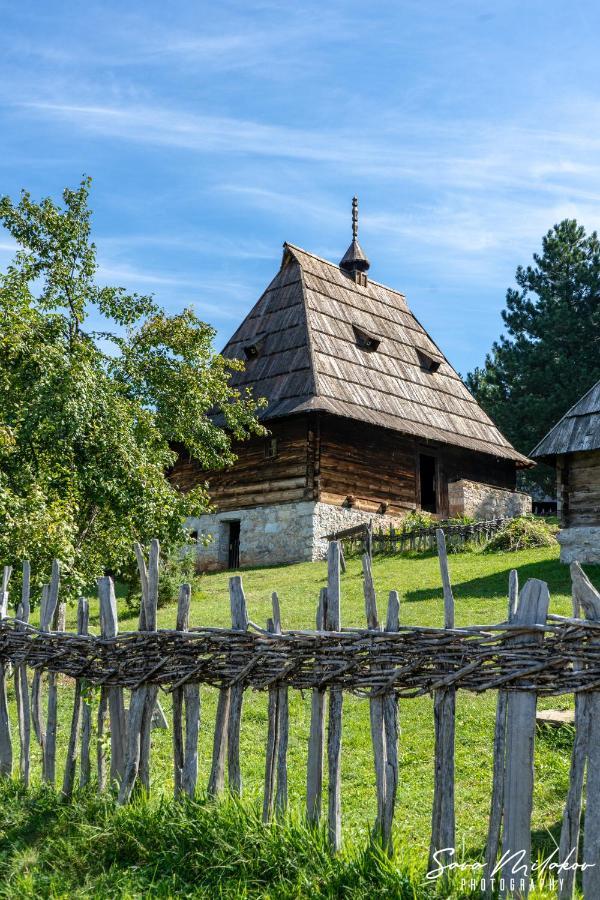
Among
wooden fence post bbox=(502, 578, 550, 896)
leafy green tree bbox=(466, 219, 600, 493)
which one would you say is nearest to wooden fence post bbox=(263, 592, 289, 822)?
wooden fence post bbox=(502, 578, 550, 896)

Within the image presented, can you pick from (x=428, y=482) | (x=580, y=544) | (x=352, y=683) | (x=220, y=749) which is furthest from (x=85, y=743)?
(x=428, y=482)

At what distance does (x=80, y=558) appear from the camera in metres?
11.5

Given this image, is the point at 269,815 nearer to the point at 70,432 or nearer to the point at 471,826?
the point at 471,826

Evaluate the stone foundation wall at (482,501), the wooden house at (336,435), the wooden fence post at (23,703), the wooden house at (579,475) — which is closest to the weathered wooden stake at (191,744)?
the wooden fence post at (23,703)

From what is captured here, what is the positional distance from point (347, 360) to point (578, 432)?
829cm

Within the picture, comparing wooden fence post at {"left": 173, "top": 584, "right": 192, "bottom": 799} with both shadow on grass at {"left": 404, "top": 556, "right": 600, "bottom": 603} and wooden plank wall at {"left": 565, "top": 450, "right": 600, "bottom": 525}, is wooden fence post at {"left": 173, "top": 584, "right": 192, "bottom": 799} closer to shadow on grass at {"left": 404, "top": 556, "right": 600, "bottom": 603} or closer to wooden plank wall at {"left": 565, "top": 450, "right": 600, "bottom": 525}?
shadow on grass at {"left": 404, "top": 556, "right": 600, "bottom": 603}

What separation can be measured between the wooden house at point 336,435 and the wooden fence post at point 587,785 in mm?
17361

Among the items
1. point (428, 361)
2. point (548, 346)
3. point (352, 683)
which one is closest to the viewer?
point (352, 683)

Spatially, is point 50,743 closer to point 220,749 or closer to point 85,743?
point 85,743

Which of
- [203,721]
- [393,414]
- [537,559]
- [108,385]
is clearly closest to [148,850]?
[203,721]

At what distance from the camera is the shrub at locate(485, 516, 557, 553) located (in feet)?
65.3

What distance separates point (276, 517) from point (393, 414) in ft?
14.6

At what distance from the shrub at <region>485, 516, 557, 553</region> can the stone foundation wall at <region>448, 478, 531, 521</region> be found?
4.52m

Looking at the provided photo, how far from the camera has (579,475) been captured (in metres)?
18.2
